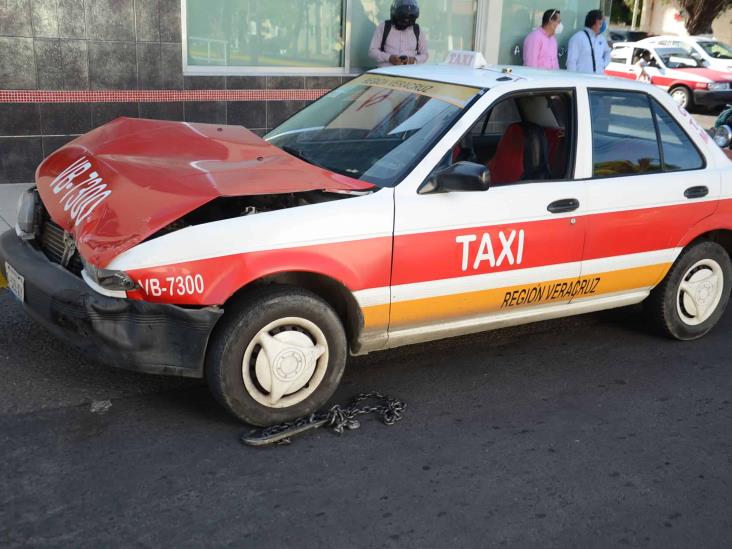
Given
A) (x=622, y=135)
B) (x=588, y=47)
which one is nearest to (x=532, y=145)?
(x=622, y=135)

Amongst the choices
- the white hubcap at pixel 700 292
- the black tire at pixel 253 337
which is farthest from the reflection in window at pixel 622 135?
the black tire at pixel 253 337

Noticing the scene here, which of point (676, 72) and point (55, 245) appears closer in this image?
point (55, 245)

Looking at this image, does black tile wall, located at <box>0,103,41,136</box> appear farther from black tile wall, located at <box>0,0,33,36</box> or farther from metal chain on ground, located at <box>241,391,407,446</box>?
metal chain on ground, located at <box>241,391,407,446</box>

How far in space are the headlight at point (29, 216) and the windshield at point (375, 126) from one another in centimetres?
144

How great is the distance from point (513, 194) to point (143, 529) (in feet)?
8.42

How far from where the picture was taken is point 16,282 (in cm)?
438

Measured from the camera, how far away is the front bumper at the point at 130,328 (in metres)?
3.85

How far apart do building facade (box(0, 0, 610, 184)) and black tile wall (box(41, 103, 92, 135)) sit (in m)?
0.01

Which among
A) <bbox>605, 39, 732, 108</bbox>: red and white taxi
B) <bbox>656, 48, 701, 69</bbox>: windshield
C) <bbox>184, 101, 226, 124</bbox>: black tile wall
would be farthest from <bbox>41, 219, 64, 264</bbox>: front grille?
<bbox>656, 48, 701, 69</bbox>: windshield

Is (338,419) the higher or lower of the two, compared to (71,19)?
lower

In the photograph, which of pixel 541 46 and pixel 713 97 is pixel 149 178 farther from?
pixel 713 97

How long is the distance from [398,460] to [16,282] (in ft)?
6.97

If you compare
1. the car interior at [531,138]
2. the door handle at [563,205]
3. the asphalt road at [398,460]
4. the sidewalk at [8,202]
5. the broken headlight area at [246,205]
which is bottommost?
the asphalt road at [398,460]

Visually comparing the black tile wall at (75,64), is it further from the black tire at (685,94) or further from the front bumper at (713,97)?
the front bumper at (713,97)
